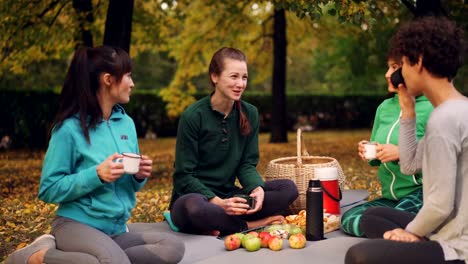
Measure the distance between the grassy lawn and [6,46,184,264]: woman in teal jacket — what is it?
1.48 meters

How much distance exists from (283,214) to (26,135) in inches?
446

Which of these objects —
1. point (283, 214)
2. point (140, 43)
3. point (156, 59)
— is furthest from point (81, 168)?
point (156, 59)

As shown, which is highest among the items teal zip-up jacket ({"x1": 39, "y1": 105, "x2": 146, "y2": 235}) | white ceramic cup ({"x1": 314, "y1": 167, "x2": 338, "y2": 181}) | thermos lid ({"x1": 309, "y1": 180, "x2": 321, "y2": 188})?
teal zip-up jacket ({"x1": 39, "y1": 105, "x2": 146, "y2": 235})

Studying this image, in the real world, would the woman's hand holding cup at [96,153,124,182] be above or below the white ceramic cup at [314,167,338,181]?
above

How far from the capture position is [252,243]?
4.54 meters

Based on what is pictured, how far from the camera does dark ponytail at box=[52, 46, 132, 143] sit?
377 cm

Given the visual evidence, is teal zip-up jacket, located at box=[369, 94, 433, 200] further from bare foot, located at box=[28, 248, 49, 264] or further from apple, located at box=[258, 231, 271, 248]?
bare foot, located at box=[28, 248, 49, 264]

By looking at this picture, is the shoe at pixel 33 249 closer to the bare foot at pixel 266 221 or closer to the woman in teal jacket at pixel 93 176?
the woman in teal jacket at pixel 93 176

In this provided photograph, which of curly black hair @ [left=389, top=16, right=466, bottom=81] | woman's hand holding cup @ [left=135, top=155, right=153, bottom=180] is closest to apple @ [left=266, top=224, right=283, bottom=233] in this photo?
woman's hand holding cup @ [left=135, top=155, right=153, bottom=180]

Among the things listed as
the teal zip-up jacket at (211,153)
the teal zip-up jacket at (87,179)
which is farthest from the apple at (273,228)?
the teal zip-up jacket at (87,179)

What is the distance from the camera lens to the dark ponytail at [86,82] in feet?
12.4

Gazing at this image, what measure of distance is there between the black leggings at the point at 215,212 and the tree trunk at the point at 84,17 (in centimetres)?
643

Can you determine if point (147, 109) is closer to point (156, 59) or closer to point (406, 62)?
point (156, 59)

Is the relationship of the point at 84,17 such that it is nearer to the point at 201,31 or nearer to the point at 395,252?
the point at 201,31
